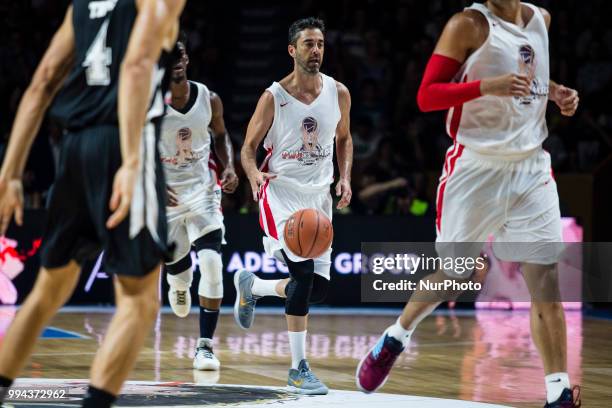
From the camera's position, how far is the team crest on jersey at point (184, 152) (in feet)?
26.5

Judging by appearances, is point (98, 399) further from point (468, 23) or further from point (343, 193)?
point (343, 193)

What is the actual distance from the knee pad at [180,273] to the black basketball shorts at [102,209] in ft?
12.1

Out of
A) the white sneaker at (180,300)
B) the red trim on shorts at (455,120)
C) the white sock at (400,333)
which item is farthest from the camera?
the white sneaker at (180,300)

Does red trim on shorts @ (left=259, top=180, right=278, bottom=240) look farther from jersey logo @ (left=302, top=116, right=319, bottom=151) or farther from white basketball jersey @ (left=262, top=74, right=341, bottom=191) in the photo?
jersey logo @ (left=302, top=116, right=319, bottom=151)

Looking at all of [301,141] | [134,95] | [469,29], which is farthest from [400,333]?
[134,95]

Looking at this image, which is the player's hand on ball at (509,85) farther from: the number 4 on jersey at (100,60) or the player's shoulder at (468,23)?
the number 4 on jersey at (100,60)

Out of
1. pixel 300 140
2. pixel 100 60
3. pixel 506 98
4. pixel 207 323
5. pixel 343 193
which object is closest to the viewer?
pixel 100 60

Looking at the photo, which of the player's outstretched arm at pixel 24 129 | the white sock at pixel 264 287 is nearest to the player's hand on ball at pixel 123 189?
the player's outstretched arm at pixel 24 129

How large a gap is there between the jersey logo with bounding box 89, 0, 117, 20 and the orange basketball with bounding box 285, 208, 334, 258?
114 inches

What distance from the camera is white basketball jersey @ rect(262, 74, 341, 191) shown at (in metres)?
7.47

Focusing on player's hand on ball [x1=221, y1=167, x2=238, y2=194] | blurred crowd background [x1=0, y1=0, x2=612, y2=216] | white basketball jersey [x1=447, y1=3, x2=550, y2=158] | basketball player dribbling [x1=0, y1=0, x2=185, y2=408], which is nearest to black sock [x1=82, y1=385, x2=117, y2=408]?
basketball player dribbling [x1=0, y1=0, x2=185, y2=408]

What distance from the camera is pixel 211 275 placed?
802 centimetres

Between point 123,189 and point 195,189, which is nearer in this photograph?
point 123,189

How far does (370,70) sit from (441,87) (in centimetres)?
1087
